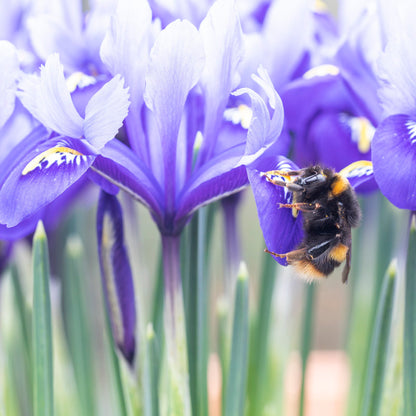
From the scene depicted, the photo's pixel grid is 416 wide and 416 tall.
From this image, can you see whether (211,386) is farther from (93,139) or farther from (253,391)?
(93,139)

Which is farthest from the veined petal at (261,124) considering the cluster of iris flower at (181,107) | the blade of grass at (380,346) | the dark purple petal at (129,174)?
the blade of grass at (380,346)

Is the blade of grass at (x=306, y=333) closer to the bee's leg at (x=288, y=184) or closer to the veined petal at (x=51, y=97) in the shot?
the bee's leg at (x=288, y=184)

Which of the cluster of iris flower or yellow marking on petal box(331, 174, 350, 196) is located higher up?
the cluster of iris flower

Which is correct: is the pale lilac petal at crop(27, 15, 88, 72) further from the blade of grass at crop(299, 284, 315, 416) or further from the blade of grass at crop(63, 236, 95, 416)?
the blade of grass at crop(299, 284, 315, 416)

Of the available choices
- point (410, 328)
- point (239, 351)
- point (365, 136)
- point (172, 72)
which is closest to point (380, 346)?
point (410, 328)

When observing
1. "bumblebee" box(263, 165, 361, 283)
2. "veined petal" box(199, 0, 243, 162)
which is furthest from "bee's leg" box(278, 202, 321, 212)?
"veined petal" box(199, 0, 243, 162)
